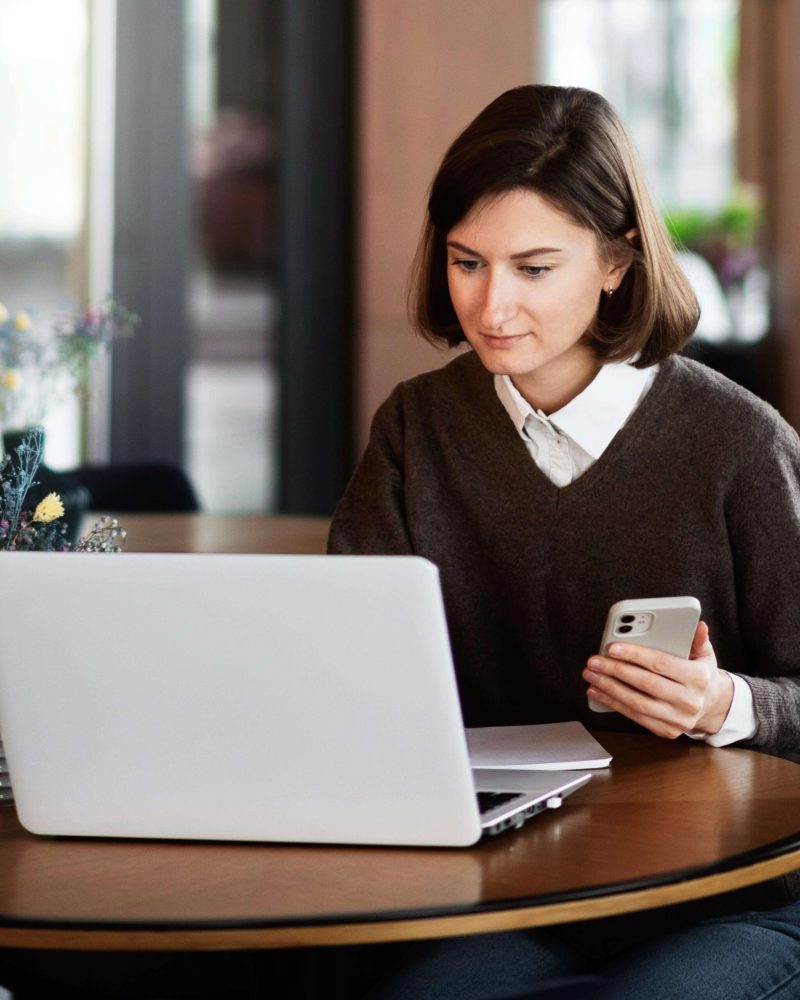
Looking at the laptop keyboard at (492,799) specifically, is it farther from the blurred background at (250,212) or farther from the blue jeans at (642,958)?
the blurred background at (250,212)

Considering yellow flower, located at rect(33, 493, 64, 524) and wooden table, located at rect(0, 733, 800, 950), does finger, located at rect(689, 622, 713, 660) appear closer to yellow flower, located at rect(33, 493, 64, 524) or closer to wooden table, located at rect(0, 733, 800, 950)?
wooden table, located at rect(0, 733, 800, 950)

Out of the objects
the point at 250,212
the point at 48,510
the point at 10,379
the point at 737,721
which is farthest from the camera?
the point at 250,212

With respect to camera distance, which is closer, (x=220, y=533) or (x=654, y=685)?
(x=654, y=685)

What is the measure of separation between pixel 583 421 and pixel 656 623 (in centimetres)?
40

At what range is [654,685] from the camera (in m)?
1.28

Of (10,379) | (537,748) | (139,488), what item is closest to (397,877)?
(537,748)

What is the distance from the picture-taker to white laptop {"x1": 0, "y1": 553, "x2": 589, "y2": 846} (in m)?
0.99

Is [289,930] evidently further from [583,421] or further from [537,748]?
[583,421]

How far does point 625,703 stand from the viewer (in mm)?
1298

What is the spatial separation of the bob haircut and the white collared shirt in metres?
0.03

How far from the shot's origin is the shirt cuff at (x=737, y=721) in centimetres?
138

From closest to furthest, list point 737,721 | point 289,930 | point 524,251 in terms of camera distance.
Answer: point 289,930, point 737,721, point 524,251

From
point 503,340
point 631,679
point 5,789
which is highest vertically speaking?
point 503,340

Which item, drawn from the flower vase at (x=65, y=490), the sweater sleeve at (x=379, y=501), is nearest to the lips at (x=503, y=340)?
the sweater sleeve at (x=379, y=501)
